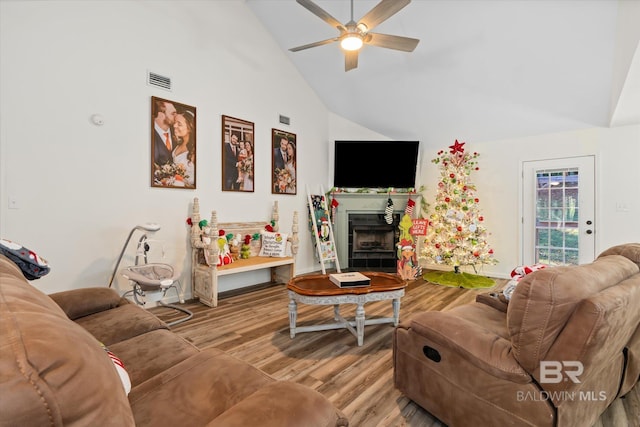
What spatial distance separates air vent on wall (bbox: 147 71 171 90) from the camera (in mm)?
3613

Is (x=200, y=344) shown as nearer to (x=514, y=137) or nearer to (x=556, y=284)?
(x=556, y=284)

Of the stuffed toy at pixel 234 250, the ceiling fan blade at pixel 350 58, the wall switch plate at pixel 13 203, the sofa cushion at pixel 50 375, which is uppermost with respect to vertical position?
the ceiling fan blade at pixel 350 58

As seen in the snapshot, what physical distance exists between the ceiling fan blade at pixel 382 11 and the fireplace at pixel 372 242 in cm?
346

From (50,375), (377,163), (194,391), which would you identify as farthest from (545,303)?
(377,163)

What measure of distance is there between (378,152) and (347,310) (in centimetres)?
332

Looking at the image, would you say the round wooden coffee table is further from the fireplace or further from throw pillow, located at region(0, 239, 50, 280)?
the fireplace

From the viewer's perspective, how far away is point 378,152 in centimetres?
581


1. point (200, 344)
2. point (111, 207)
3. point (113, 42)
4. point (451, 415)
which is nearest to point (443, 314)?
point (451, 415)

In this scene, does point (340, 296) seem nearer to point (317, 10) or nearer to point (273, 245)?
point (273, 245)

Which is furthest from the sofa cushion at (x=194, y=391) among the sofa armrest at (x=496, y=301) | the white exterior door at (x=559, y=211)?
the white exterior door at (x=559, y=211)

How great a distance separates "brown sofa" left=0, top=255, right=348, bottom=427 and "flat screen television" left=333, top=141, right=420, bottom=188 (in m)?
4.49

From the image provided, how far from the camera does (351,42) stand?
3.27m

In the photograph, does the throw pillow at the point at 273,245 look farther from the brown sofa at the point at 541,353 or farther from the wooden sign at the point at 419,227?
the brown sofa at the point at 541,353

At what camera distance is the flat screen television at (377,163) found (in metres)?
5.77
